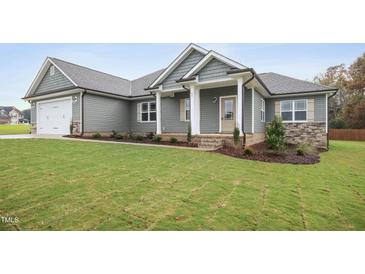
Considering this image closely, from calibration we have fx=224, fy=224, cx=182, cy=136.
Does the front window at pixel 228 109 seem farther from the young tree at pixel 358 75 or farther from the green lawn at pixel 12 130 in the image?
the young tree at pixel 358 75

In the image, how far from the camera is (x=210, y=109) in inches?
511

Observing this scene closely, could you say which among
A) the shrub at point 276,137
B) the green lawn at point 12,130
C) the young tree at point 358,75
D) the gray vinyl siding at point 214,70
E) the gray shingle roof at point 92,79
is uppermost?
the young tree at point 358,75

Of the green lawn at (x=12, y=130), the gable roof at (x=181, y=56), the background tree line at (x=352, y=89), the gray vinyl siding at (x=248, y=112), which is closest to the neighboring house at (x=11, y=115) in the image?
the green lawn at (x=12, y=130)

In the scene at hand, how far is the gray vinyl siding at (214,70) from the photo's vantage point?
1061 centimetres

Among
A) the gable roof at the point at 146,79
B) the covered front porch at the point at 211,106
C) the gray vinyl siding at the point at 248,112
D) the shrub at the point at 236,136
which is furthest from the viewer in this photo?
the gray vinyl siding at the point at 248,112

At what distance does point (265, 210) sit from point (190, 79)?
340 inches

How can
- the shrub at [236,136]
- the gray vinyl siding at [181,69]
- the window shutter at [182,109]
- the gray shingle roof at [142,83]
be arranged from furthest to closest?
the gray shingle roof at [142,83] → the window shutter at [182,109] → the gray vinyl siding at [181,69] → the shrub at [236,136]

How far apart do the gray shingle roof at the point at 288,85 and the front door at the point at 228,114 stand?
360 centimetres

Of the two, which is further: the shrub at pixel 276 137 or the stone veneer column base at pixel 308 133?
the stone veneer column base at pixel 308 133

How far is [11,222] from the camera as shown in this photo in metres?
3.12

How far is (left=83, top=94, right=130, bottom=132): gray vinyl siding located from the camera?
14.1 meters

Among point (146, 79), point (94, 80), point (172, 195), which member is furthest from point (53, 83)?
point (172, 195)

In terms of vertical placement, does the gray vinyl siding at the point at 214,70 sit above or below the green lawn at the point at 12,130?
above

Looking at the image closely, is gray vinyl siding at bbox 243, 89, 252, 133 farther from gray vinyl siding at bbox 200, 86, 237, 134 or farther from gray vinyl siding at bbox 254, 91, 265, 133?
gray vinyl siding at bbox 200, 86, 237, 134
